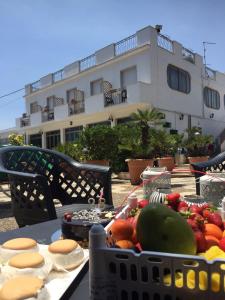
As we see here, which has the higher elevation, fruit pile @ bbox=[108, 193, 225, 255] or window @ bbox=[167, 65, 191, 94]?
window @ bbox=[167, 65, 191, 94]

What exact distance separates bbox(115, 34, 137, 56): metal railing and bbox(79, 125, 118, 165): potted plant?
393 inches

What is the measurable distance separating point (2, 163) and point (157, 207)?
223 centimetres

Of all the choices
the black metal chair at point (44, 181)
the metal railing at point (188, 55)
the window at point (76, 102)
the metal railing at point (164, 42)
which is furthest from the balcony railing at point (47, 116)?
the black metal chair at point (44, 181)

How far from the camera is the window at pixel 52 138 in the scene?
27.6 metres

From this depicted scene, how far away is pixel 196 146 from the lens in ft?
50.2

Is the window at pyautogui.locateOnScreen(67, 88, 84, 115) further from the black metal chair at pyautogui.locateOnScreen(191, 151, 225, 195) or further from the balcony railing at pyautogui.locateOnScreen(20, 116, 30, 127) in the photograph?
the black metal chair at pyautogui.locateOnScreen(191, 151, 225, 195)

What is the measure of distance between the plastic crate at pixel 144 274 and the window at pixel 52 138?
88.5 ft

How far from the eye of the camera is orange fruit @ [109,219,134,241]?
967 mm

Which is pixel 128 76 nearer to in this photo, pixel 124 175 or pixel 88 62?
pixel 88 62

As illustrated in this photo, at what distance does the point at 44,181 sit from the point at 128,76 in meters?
19.1

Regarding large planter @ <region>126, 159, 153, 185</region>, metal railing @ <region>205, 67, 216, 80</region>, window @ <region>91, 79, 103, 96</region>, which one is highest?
metal railing @ <region>205, 67, 216, 80</region>

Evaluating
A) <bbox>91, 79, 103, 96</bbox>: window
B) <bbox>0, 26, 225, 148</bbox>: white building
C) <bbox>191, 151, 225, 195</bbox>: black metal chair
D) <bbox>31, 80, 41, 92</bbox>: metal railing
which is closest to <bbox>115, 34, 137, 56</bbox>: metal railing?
<bbox>0, 26, 225, 148</bbox>: white building

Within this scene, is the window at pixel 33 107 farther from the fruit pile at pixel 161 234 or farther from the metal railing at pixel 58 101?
the fruit pile at pixel 161 234

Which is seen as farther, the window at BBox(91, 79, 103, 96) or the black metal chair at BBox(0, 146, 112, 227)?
the window at BBox(91, 79, 103, 96)
